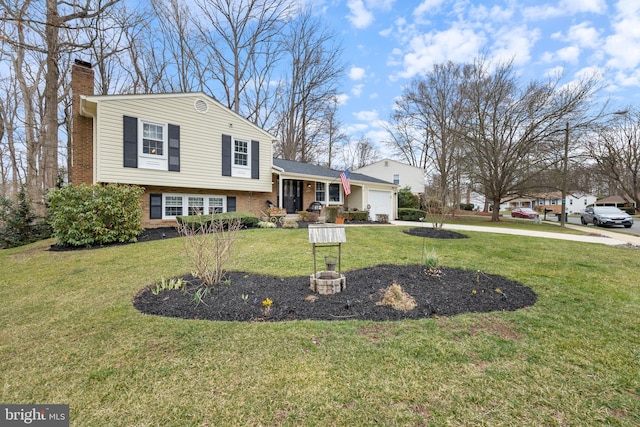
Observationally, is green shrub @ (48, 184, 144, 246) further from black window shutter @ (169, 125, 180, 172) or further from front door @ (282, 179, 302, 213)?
front door @ (282, 179, 302, 213)

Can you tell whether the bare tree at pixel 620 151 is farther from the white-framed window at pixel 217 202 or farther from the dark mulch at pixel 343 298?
the white-framed window at pixel 217 202

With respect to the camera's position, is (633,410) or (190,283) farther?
(190,283)

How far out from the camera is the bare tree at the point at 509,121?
16.9 metres

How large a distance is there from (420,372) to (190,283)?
152 inches

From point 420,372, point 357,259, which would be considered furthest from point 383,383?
point 357,259

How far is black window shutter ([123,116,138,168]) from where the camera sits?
9.98 m

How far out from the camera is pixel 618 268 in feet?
19.3

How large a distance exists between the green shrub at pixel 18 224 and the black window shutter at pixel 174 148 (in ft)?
17.5

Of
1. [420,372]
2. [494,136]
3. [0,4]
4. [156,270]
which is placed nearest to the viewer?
[420,372]

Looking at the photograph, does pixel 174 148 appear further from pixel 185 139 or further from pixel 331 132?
pixel 331 132

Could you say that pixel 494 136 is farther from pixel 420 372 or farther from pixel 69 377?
pixel 69 377

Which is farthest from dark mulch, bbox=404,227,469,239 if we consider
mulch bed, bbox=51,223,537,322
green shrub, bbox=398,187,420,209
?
green shrub, bbox=398,187,420,209

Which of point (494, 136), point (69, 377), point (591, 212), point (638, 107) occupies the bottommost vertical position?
point (69, 377)
